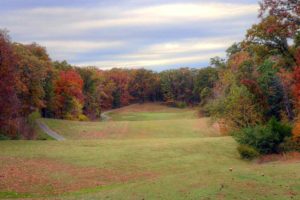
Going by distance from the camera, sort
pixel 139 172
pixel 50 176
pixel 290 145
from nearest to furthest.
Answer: pixel 50 176 < pixel 139 172 < pixel 290 145

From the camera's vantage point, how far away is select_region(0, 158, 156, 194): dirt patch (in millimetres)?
22203

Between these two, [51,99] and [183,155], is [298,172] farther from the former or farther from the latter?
[51,99]

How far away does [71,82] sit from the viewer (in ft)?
267

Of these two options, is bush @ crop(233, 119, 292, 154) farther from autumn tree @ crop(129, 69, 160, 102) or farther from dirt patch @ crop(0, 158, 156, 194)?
autumn tree @ crop(129, 69, 160, 102)

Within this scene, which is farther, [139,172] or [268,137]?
[268,137]

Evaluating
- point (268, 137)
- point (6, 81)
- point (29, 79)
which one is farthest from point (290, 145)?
point (29, 79)

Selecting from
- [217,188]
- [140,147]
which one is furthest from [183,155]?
[217,188]

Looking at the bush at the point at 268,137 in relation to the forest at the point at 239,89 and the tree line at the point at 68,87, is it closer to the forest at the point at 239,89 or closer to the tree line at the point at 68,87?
the forest at the point at 239,89

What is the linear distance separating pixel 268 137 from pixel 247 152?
7.49 ft

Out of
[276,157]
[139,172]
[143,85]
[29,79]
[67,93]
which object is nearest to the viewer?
[139,172]

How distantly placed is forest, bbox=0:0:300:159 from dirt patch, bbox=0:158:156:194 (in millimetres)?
10007

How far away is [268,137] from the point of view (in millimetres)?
35156

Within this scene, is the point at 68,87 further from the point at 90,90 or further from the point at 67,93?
the point at 90,90

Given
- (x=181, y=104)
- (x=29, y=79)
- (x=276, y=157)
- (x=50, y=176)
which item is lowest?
(x=276, y=157)
